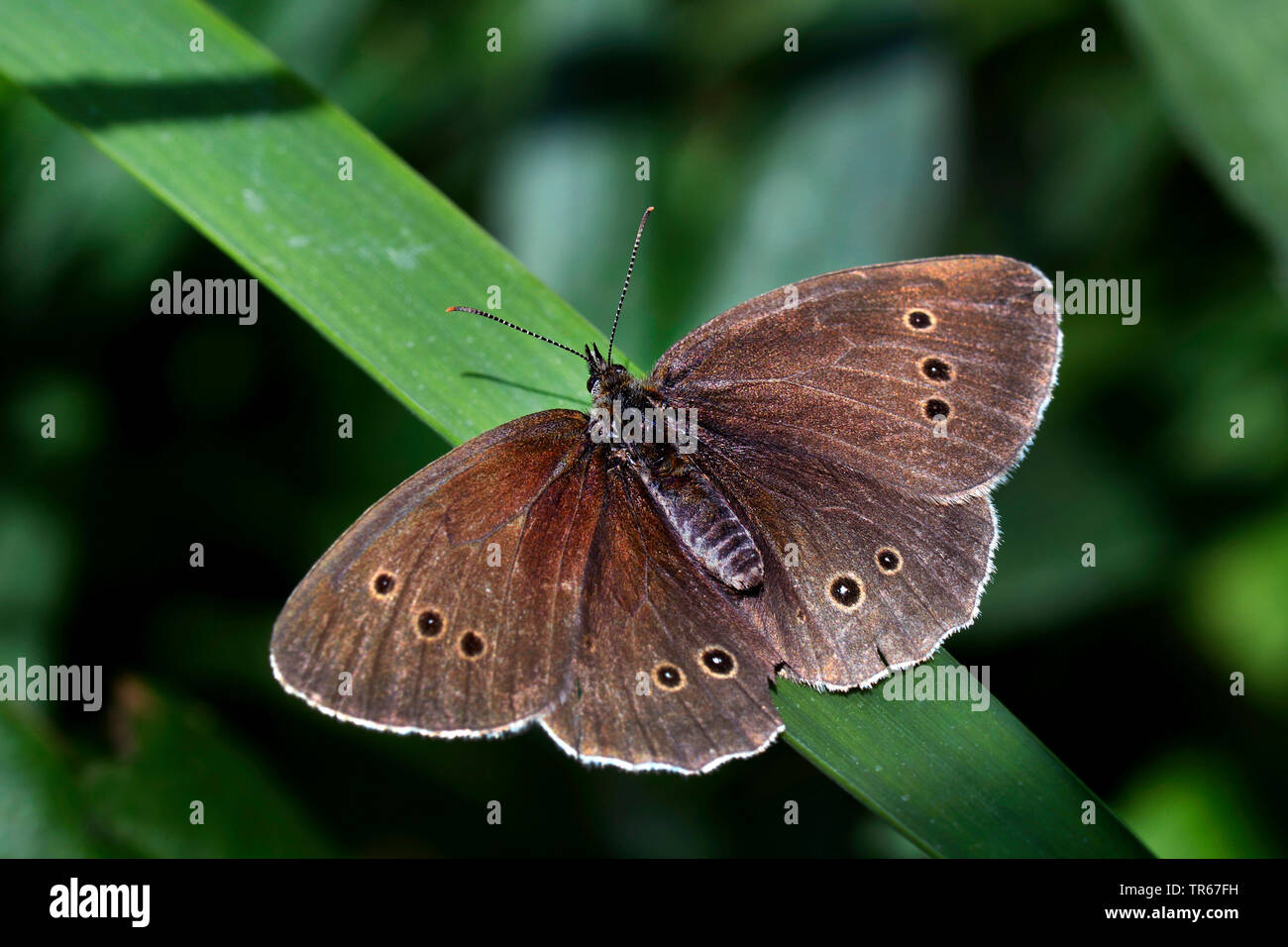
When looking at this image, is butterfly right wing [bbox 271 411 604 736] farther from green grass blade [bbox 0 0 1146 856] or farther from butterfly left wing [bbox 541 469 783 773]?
green grass blade [bbox 0 0 1146 856]

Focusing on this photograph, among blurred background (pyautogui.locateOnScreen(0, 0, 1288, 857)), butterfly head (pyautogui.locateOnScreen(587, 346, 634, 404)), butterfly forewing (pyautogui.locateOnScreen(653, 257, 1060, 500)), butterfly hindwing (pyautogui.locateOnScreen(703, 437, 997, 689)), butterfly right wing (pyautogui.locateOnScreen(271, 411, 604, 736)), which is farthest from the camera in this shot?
blurred background (pyautogui.locateOnScreen(0, 0, 1288, 857))

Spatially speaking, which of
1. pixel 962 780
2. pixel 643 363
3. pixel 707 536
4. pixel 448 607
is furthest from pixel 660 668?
pixel 643 363

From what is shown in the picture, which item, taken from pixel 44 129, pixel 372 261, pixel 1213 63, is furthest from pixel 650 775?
pixel 44 129

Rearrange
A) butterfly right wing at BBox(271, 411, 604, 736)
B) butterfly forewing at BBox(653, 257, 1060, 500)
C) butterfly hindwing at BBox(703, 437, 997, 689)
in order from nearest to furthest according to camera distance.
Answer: butterfly right wing at BBox(271, 411, 604, 736) → butterfly hindwing at BBox(703, 437, 997, 689) → butterfly forewing at BBox(653, 257, 1060, 500)

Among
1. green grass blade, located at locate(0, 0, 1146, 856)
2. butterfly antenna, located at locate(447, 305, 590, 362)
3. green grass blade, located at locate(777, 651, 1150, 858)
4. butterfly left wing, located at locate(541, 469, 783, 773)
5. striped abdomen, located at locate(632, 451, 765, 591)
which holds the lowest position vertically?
green grass blade, located at locate(777, 651, 1150, 858)

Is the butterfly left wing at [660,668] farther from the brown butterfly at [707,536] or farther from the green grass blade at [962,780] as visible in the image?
the green grass blade at [962,780]

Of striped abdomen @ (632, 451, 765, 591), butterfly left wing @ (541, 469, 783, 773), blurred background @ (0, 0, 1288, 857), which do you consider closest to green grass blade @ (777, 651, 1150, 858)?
butterfly left wing @ (541, 469, 783, 773)

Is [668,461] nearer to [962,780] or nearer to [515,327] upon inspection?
[515,327]
